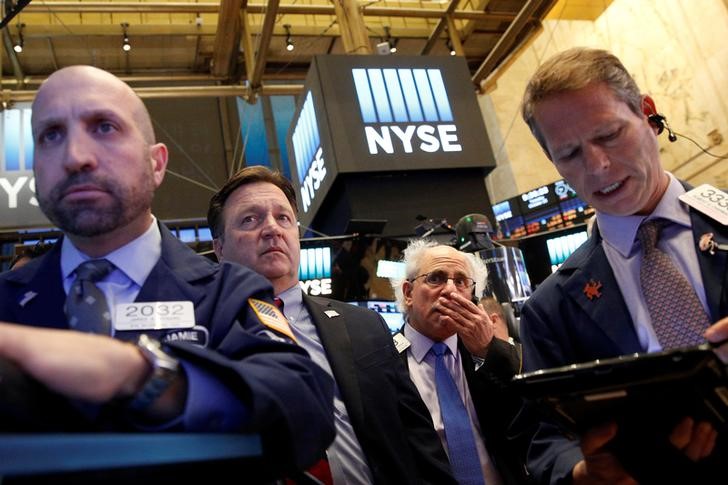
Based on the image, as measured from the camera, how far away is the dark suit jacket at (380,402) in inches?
69.6

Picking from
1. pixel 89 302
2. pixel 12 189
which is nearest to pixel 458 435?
pixel 89 302

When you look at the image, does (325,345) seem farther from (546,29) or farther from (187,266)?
(546,29)

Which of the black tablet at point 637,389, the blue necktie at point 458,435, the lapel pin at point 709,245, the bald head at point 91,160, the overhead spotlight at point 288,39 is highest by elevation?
the overhead spotlight at point 288,39

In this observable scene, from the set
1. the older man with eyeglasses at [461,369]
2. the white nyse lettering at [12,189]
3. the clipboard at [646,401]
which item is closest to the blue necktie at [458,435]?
the older man with eyeglasses at [461,369]

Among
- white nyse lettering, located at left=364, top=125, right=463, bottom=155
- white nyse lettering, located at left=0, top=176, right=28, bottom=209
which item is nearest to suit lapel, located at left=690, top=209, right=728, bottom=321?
white nyse lettering, located at left=364, top=125, right=463, bottom=155

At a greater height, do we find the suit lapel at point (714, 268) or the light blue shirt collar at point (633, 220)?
the light blue shirt collar at point (633, 220)

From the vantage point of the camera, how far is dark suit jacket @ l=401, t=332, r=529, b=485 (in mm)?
2195

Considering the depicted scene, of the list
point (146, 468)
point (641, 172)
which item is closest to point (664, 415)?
point (641, 172)

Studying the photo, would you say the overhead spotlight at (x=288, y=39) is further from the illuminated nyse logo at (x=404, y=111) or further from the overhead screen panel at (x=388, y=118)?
the illuminated nyse logo at (x=404, y=111)

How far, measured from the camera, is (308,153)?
7.35 meters

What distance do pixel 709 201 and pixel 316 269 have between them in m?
3.82

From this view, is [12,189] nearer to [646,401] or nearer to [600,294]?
[600,294]

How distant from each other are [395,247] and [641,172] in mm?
3750

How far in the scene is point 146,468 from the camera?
2.55 ft
